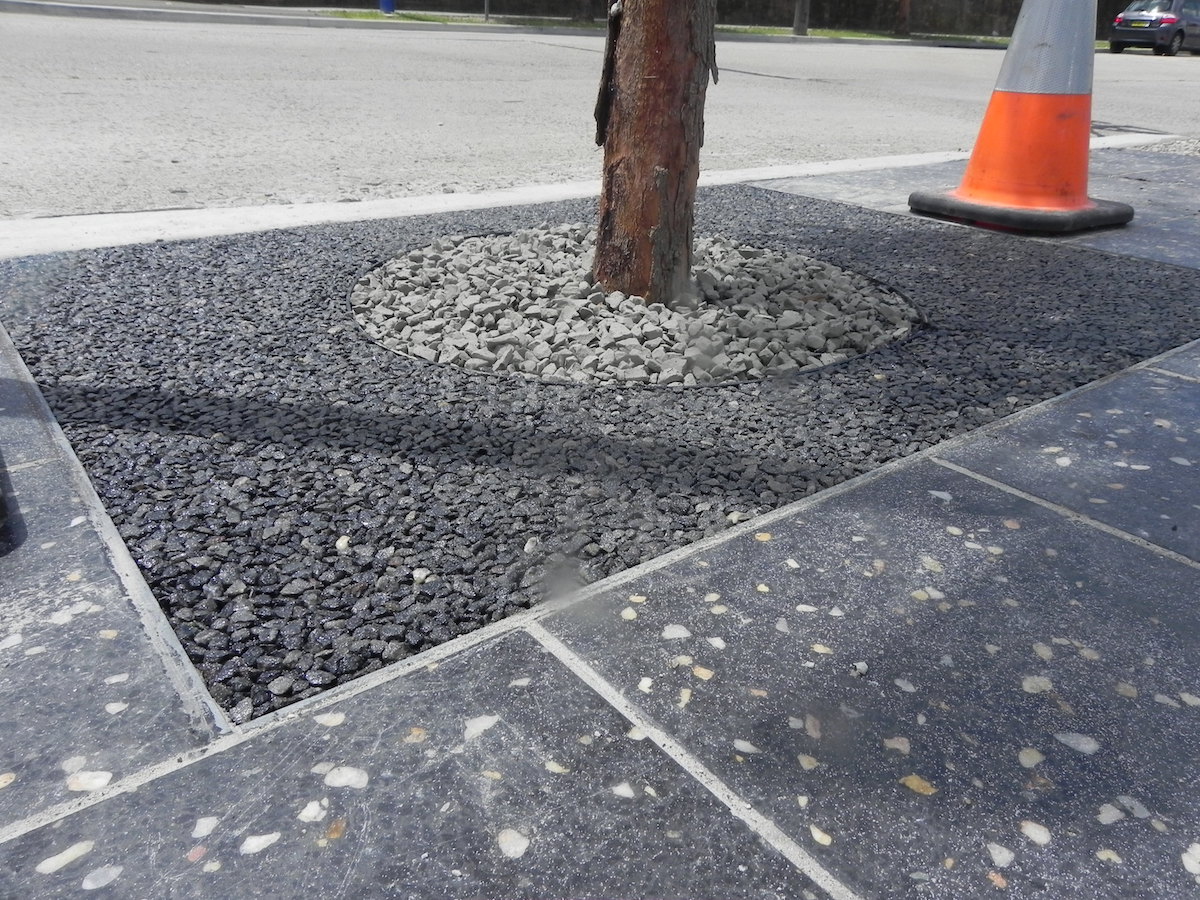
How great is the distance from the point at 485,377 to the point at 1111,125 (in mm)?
10291

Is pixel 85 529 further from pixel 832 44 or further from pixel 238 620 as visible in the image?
pixel 832 44

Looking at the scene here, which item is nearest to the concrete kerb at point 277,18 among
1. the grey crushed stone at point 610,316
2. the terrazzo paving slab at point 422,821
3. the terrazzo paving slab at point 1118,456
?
the grey crushed stone at point 610,316

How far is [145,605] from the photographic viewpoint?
6.75ft

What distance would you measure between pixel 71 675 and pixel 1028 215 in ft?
17.2

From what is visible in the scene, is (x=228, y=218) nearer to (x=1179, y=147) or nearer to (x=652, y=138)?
(x=652, y=138)

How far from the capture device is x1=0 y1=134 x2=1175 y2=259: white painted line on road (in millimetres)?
4766

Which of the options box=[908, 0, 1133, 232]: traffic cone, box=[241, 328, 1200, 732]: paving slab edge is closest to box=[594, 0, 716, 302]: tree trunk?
box=[241, 328, 1200, 732]: paving slab edge

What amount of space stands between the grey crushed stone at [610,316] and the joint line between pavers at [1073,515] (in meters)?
0.92

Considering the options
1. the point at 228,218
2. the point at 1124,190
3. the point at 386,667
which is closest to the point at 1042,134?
the point at 1124,190

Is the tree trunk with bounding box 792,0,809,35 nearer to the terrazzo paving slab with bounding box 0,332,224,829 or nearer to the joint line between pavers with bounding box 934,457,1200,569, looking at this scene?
the joint line between pavers with bounding box 934,457,1200,569

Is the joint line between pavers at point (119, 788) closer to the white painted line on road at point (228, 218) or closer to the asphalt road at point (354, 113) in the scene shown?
the white painted line on road at point (228, 218)

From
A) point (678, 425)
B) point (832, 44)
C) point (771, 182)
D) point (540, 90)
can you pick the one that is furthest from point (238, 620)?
point (832, 44)

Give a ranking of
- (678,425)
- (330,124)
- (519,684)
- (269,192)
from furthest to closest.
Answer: (330,124) → (269,192) → (678,425) → (519,684)

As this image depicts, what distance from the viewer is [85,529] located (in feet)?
7.64
